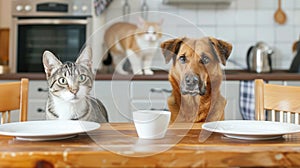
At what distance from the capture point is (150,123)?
103cm

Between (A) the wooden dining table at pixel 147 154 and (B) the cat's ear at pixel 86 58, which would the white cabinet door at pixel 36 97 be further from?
(A) the wooden dining table at pixel 147 154

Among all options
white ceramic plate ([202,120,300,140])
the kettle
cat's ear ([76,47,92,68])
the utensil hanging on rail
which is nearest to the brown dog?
white ceramic plate ([202,120,300,140])

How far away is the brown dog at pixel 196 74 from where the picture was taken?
4.31 feet

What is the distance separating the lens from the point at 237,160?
0.88 m

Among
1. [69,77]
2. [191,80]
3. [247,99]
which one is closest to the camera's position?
[69,77]

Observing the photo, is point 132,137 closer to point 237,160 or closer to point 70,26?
point 237,160

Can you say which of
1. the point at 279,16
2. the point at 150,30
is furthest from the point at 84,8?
the point at 279,16

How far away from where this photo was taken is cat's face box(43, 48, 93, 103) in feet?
3.74

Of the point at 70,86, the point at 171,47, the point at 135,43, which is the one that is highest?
the point at 135,43

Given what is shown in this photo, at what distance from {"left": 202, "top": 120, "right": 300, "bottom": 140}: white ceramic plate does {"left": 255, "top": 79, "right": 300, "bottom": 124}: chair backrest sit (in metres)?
0.34

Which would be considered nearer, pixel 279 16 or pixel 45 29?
pixel 45 29

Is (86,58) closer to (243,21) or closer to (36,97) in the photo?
(36,97)

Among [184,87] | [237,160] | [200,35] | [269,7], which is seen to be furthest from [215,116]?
[269,7]

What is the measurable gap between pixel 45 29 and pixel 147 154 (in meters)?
2.31
